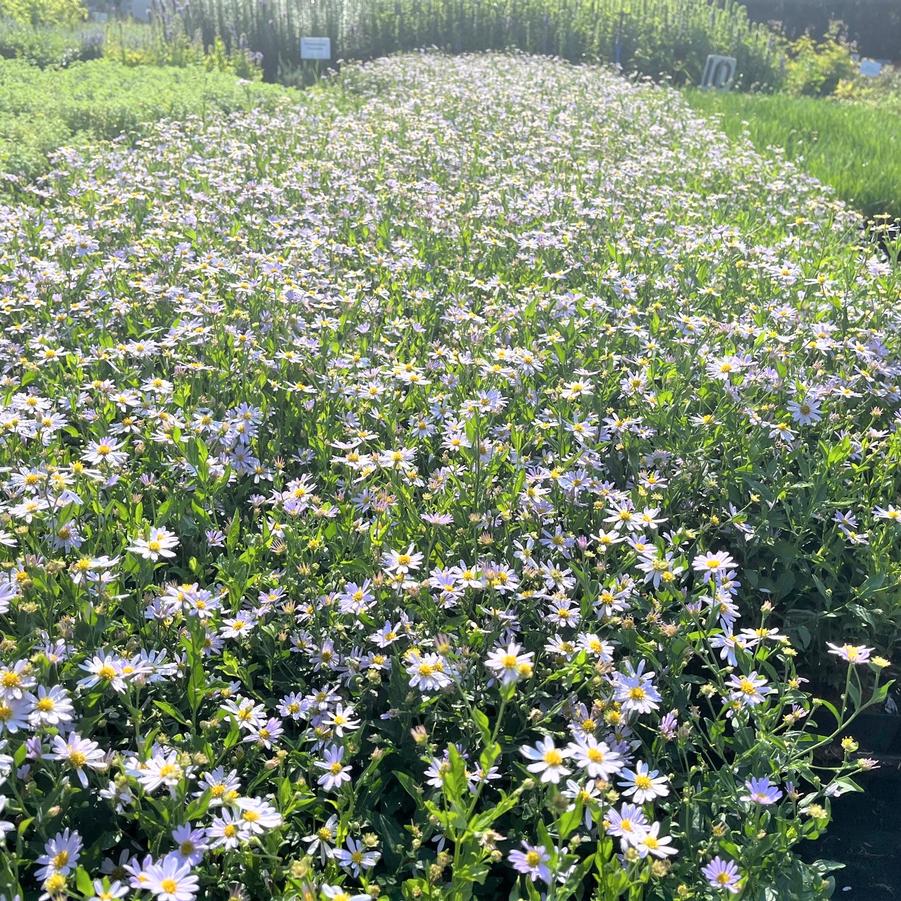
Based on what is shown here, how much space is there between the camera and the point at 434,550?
2344mm

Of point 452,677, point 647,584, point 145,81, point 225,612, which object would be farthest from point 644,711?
point 145,81

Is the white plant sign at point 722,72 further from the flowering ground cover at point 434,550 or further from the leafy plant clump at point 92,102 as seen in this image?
the flowering ground cover at point 434,550

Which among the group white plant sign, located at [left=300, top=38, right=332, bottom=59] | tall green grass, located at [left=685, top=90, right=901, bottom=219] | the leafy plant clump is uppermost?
white plant sign, located at [left=300, top=38, right=332, bottom=59]

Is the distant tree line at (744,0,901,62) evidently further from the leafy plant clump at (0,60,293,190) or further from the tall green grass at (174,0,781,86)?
the leafy plant clump at (0,60,293,190)

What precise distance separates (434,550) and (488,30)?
13.6 meters

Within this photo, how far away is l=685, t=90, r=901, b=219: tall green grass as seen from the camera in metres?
6.57

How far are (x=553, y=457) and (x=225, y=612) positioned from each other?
1037 millimetres

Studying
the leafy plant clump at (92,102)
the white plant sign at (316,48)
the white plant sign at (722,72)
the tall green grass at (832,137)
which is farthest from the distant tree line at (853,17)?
the leafy plant clump at (92,102)

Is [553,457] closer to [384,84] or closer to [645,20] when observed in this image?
[384,84]

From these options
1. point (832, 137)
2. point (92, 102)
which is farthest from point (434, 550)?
point (832, 137)

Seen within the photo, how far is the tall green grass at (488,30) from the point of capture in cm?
1337

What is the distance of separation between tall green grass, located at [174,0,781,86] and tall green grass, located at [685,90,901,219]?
10.7 ft

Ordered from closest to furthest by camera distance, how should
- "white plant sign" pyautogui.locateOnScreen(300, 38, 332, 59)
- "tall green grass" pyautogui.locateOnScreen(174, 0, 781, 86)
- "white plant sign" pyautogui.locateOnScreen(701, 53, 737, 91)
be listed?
"white plant sign" pyautogui.locateOnScreen(300, 38, 332, 59) → "white plant sign" pyautogui.locateOnScreen(701, 53, 737, 91) → "tall green grass" pyautogui.locateOnScreen(174, 0, 781, 86)

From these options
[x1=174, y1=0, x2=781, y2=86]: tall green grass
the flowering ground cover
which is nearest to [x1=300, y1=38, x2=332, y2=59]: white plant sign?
[x1=174, y1=0, x2=781, y2=86]: tall green grass
